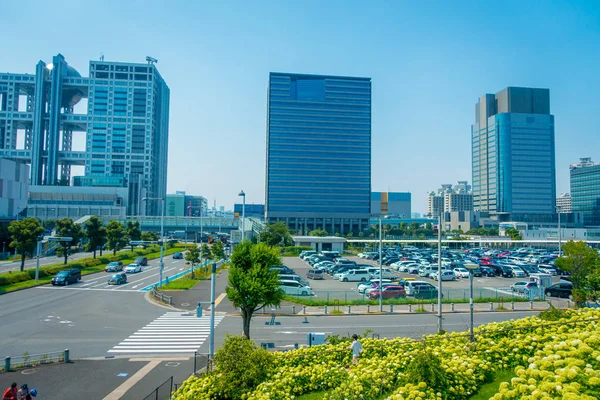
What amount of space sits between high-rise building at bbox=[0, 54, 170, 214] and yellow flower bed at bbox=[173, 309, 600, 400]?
448ft

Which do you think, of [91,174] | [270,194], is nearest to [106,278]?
[270,194]

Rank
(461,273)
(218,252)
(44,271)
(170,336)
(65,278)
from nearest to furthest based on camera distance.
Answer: (170,336), (65,278), (44,271), (218,252), (461,273)

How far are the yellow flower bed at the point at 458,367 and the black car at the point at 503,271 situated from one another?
39.8 meters

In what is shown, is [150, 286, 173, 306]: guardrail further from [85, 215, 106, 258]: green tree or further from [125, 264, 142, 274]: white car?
[85, 215, 106, 258]: green tree

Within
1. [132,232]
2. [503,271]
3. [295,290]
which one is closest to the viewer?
[295,290]

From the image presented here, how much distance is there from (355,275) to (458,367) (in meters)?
36.5

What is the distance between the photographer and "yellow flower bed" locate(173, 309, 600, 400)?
24.4 feet

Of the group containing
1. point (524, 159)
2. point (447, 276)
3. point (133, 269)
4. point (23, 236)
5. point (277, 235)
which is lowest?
point (133, 269)

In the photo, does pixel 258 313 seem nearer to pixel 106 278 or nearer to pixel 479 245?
pixel 106 278

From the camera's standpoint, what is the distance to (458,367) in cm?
1073

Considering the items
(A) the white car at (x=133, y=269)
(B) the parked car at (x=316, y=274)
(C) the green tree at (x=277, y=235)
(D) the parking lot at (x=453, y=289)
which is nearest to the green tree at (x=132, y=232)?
(A) the white car at (x=133, y=269)

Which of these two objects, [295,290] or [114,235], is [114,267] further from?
[295,290]

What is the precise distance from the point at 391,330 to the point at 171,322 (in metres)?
14.3

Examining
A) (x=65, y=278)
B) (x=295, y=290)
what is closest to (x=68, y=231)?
(x=65, y=278)
